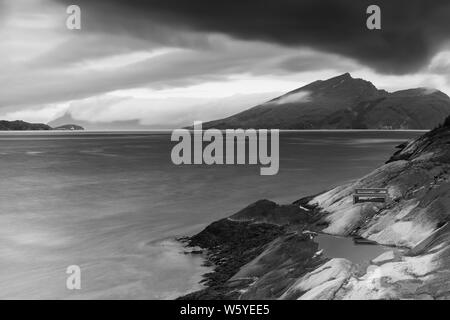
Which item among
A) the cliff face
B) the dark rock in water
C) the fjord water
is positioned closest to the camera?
the cliff face

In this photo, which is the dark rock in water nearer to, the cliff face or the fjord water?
the cliff face

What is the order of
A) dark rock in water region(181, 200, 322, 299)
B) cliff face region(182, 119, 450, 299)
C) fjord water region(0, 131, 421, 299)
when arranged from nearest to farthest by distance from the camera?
cliff face region(182, 119, 450, 299), dark rock in water region(181, 200, 322, 299), fjord water region(0, 131, 421, 299)

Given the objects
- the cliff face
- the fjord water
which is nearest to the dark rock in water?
the cliff face

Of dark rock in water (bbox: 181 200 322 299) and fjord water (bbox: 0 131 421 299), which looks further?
fjord water (bbox: 0 131 421 299)

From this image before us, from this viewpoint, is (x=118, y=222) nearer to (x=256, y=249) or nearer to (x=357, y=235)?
(x=256, y=249)

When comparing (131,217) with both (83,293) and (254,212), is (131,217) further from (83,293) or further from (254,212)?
(83,293)

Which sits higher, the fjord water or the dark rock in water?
the dark rock in water

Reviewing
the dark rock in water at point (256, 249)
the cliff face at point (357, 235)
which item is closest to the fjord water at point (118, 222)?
the dark rock in water at point (256, 249)
